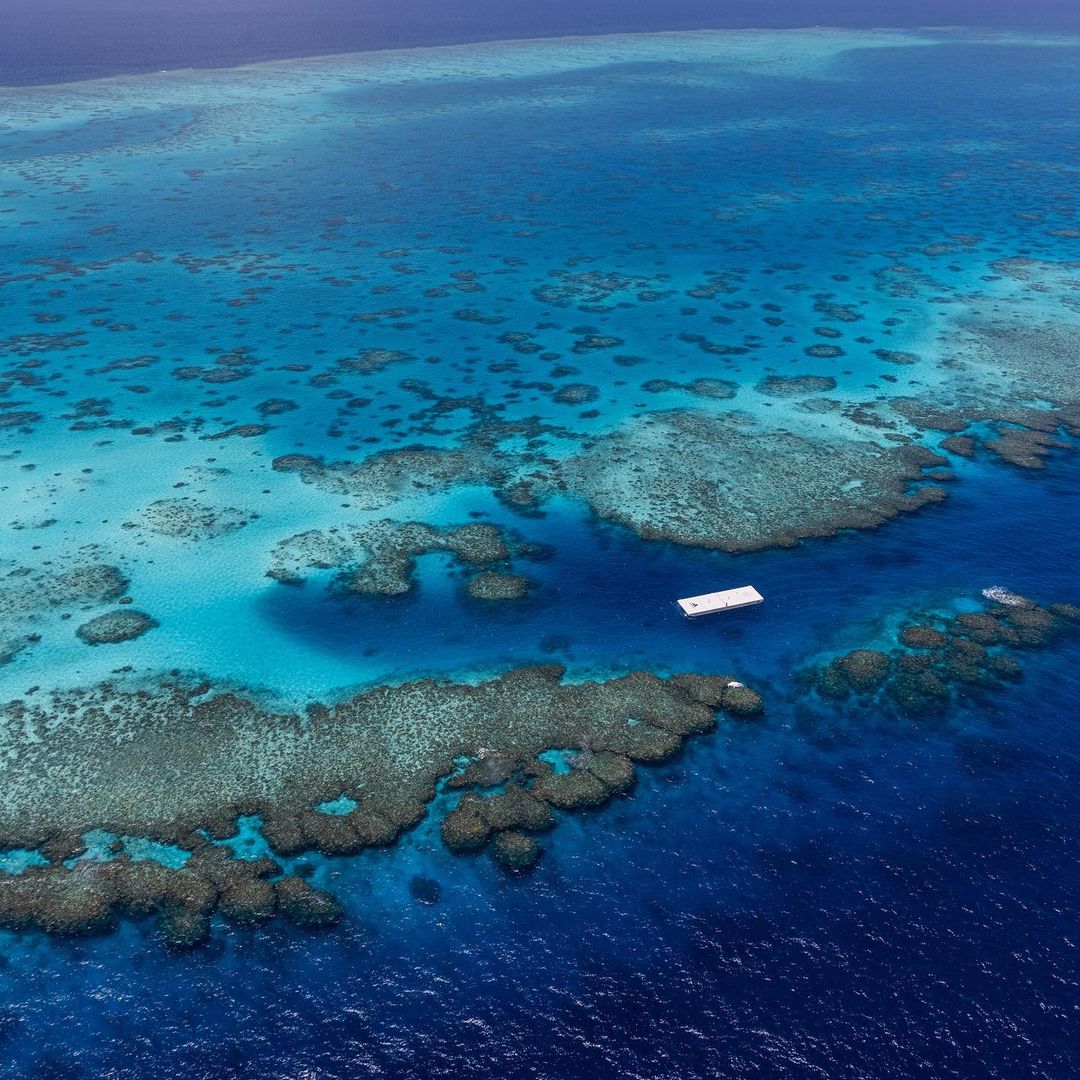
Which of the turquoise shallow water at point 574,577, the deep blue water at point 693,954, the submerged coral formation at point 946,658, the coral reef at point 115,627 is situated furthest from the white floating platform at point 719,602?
the coral reef at point 115,627

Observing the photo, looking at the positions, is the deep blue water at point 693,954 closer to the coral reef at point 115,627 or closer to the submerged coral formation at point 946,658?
the submerged coral formation at point 946,658

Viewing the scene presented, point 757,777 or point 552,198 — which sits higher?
point 552,198

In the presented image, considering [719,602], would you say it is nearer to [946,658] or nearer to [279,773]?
[946,658]

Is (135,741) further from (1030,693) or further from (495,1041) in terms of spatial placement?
(1030,693)

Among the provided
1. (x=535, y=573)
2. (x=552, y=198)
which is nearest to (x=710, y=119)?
(x=552, y=198)

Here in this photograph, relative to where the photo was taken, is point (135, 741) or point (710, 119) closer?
point (135, 741)

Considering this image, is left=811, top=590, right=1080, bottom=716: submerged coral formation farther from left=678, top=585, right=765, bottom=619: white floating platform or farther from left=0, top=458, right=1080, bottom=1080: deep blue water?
left=678, top=585, right=765, bottom=619: white floating platform
